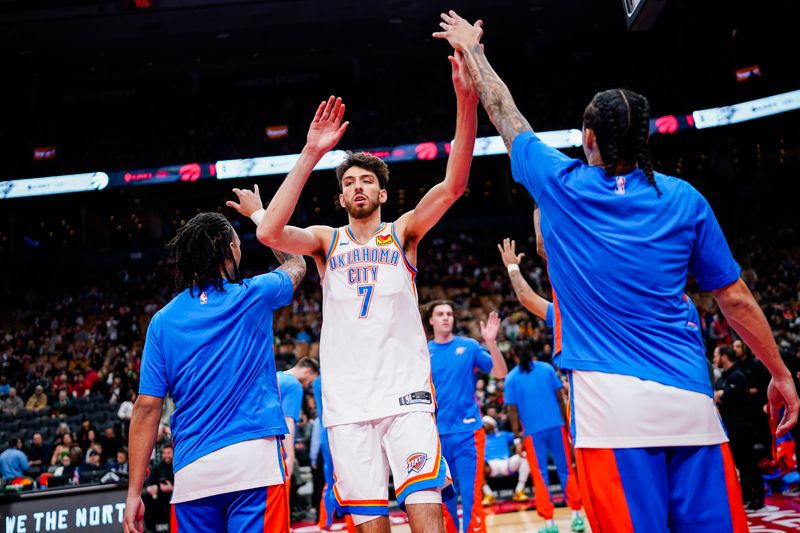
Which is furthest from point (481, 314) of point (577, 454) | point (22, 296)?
point (577, 454)

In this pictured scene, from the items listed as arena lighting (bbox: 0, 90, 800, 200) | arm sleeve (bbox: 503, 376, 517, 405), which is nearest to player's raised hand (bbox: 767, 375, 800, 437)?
arm sleeve (bbox: 503, 376, 517, 405)

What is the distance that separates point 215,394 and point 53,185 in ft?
76.5

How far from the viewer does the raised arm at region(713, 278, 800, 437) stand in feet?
7.75

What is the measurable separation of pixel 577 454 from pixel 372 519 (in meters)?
1.34

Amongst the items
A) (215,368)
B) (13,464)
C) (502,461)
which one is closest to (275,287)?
(215,368)

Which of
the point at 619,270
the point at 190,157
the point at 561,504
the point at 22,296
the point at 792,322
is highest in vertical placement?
the point at 190,157

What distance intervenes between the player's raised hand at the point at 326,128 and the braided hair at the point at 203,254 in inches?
22.9

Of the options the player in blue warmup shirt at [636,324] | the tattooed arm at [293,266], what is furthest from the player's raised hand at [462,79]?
the tattooed arm at [293,266]

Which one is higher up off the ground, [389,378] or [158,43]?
[158,43]

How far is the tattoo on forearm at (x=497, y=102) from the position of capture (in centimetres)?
261

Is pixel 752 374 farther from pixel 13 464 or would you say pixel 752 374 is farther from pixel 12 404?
pixel 12 404

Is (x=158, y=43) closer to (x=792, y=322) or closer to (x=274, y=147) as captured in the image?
(x=274, y=147)

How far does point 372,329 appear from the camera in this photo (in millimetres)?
3580

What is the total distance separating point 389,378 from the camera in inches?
137
